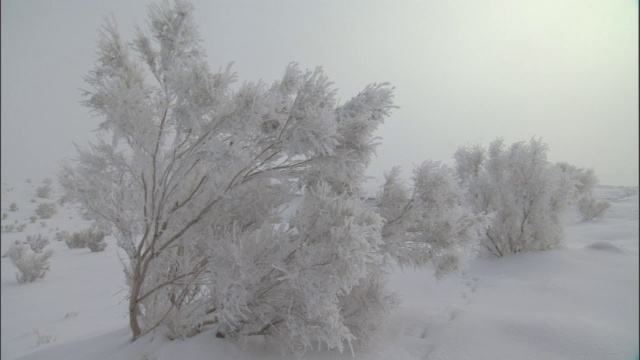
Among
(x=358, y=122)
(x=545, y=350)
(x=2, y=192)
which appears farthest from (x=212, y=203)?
(x=2, y=192)

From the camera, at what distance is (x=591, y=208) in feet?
40.5

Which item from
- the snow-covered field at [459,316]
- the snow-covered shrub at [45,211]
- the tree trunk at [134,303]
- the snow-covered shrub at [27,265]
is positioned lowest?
the snow-covered field at [459,316]

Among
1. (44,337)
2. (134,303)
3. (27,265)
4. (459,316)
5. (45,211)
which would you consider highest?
(45,211)

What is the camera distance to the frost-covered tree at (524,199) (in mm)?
6672

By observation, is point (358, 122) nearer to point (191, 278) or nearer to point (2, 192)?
point (191, 278)

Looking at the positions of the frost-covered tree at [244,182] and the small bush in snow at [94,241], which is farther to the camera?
the small bush in snow at [94,241]

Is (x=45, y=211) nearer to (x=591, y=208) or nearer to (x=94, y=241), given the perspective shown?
(x=94, y=241)

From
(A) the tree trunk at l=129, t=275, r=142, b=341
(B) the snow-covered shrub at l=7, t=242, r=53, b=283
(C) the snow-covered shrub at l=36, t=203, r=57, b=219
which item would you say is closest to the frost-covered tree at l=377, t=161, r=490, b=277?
(A) the tree trunk at l=129, t=275, r=142, b=341

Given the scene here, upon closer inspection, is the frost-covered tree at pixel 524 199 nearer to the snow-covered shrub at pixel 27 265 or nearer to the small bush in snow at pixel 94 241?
the snow-covered shrub at pixel 27 265

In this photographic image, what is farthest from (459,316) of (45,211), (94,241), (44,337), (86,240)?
(45,211)

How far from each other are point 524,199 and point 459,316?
433 centimetres

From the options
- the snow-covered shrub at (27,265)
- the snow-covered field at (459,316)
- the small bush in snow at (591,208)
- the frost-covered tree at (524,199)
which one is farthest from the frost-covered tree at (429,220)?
the small bush in snow at (591,208)

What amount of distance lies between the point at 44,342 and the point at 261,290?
3.71 m

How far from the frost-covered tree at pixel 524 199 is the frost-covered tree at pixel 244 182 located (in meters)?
4.34
